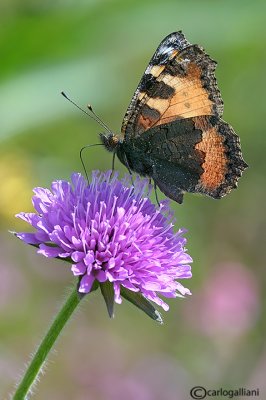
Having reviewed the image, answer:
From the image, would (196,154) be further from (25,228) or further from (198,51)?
(25,228)

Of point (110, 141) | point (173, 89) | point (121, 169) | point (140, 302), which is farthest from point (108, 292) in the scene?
point (121, 169)

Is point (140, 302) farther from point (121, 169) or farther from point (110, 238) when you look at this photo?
point (121, 169)

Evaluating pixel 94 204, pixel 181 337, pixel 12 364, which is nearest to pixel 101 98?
pixel 94 204

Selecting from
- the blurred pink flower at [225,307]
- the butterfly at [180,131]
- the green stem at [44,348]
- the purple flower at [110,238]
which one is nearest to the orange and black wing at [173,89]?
the butterfly at [180,131]

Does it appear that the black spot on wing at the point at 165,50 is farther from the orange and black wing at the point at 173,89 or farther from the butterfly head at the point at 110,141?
the butterfly head at the point at 110,141

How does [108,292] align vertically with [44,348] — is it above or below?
above

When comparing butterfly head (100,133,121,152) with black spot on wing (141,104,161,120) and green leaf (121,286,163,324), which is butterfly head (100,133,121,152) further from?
green leaf (121,286,163,324)
